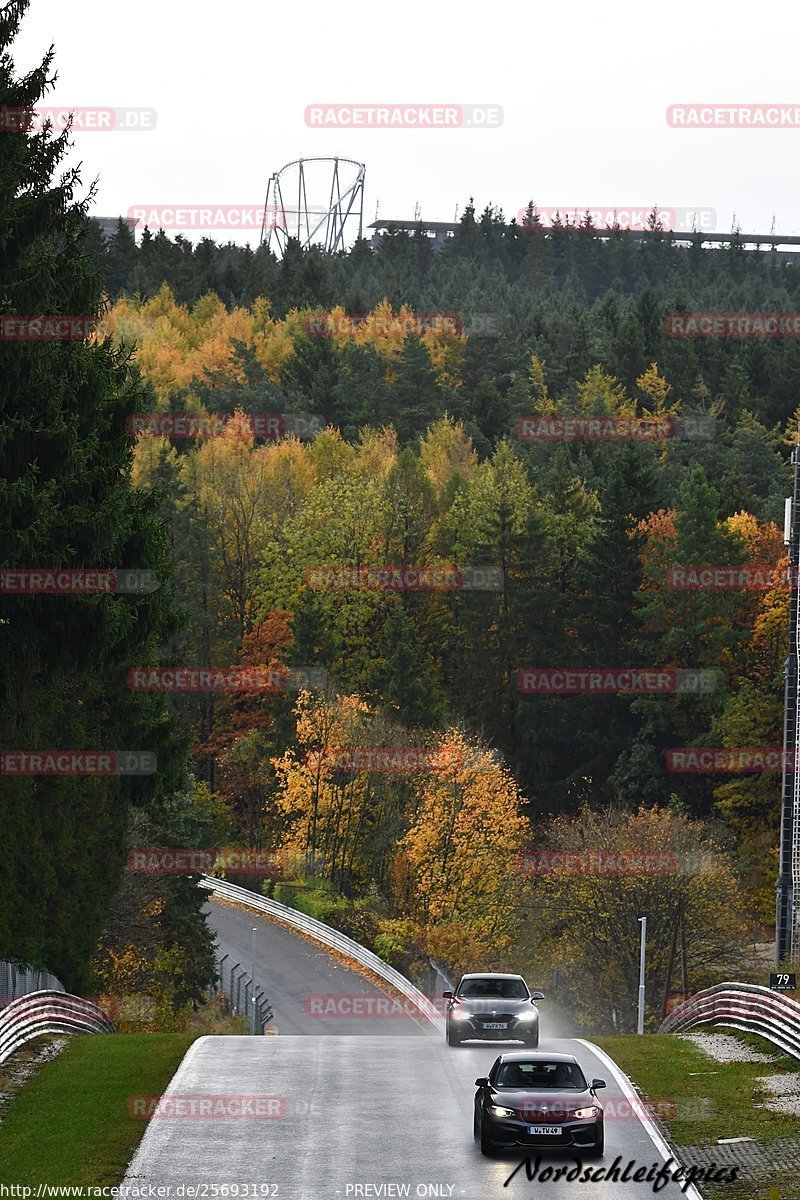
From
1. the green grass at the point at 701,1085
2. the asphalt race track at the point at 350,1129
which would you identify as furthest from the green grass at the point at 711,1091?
the asphalt race track at the point at 350,1129

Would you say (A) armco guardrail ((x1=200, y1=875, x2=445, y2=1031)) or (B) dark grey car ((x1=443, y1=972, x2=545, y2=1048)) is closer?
(B) dark grey car ((x1=443, y1=972, x2=545, y2=1048))

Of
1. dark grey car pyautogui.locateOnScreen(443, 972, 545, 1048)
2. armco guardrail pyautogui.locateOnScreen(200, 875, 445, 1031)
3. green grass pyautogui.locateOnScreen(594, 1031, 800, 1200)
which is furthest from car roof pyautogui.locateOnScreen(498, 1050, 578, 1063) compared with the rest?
armco guardrail pyautogui.locateOnScreen(200, 875, 445, 1031)

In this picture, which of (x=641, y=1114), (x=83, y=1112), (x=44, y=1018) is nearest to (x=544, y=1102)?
(x=641, y=1114)

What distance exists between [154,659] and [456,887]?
4157 cm

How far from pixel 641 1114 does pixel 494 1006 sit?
22.7ft

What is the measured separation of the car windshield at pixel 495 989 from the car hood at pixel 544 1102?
10.2 metres

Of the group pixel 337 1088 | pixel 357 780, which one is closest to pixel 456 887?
pixel 357 780

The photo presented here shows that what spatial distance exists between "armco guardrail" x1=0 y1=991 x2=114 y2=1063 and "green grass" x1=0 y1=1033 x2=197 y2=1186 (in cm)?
70

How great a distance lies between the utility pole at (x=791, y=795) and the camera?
5447 cm

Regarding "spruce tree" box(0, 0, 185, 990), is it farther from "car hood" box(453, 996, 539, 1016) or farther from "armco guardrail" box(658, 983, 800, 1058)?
"armco guardrail" box(658, 983, 800, 1058)

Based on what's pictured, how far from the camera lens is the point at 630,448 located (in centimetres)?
10512

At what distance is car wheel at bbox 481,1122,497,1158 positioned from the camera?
22.1 metres

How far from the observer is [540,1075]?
22.7m

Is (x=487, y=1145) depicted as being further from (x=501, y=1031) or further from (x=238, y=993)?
(x=238, y=993)
